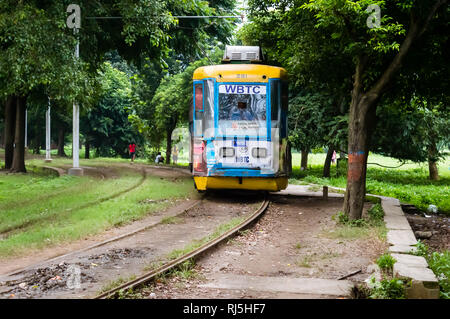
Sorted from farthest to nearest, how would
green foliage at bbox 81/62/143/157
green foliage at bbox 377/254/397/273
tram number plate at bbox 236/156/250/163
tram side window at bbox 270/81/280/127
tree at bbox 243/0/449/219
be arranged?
green foliage at bbox 81/62/143/157 < tram side window at bbox 270/81/280/127 < tram number plate at bbox 236/156/250/163 < tree at bbox 243/0/449/219 < green foliage at bbox 377/254/397/273

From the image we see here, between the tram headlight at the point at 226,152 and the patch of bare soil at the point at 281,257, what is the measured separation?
2.82m

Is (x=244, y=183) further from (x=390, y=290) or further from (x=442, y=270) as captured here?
(x=390, y=290)

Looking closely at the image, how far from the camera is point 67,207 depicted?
13.9 m

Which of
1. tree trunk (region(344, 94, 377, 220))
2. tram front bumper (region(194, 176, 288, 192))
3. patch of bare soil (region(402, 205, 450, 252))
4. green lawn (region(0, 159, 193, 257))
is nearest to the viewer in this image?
green lawn (region(0, 159, 193, 257))

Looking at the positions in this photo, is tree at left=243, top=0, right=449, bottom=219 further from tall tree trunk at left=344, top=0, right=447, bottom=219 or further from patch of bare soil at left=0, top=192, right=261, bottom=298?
patch of bare soil at left=0, top=192, right=261, bottom=298

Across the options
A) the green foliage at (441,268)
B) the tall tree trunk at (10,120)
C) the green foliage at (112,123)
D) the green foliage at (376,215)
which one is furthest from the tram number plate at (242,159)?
the green foliage at (112,123)

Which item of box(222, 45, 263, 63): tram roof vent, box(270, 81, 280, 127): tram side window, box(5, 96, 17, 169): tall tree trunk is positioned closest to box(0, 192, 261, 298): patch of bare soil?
box(270, 81, 280, 127): tram side window

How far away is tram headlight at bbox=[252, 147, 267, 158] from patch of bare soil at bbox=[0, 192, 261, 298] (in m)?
2.80

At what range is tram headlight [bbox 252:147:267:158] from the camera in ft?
50.9

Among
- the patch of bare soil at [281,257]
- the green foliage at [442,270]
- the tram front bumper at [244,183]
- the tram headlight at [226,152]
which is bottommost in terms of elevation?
the patch of bare soil at [281,257]

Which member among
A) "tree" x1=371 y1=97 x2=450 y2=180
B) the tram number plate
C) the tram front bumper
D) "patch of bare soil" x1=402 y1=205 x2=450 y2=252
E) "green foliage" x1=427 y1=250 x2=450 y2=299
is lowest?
→ "patch of bare soil" x1=402 y1=205 x2=450 y2=252

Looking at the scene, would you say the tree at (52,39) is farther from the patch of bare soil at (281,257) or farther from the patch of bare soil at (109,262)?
the patch of bare soil at (281,257)

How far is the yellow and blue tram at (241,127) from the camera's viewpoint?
15.5 m
